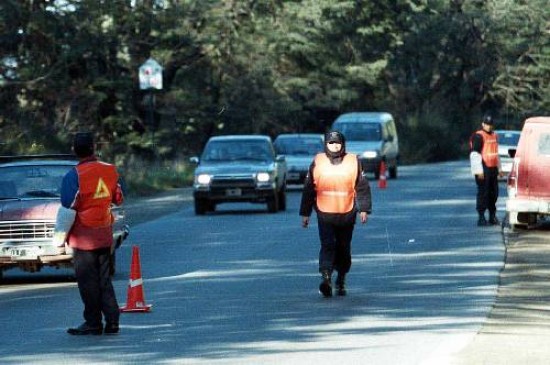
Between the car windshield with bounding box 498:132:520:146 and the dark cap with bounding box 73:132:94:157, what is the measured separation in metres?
Answer: 36.5

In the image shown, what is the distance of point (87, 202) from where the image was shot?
14.6m

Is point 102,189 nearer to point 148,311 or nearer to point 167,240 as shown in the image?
point 148,311

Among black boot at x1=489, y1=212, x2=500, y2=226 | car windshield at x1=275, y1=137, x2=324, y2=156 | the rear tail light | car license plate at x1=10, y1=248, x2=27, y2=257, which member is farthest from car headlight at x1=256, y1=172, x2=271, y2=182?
car license plate at x1=10, y1=248, x2=27, y2=257

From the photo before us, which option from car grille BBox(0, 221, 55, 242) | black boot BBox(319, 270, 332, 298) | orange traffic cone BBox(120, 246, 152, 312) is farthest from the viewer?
car grille BBox(0, 221, 55, 242)

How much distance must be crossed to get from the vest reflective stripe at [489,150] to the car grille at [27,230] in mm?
10754

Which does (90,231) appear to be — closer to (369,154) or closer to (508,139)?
(369,154)

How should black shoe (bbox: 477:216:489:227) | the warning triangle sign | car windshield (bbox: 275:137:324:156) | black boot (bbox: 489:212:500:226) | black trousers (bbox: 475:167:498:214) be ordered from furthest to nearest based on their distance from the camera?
car windshield (bbox: 275:137:324:156)
black boot (bbox: 489:212:500:226)
black shoe (bbox: 477:216:489:227)
black trousers (bbox: 475:167:498:214)
the warning triangle sign

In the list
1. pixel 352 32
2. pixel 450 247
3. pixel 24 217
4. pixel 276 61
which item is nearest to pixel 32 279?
pixel 24 217

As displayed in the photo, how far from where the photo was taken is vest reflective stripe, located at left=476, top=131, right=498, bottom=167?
28.3 meters

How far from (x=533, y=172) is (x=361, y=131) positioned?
24.0 metres

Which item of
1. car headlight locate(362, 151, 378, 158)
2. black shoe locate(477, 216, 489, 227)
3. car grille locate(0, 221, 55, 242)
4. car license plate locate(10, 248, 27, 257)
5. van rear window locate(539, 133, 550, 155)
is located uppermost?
van rear window locate(539, 133, 550, 155)

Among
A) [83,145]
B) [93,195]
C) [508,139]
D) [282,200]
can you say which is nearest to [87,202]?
[93,195]

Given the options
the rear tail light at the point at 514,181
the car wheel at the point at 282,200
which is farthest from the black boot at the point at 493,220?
the car wheel at the point at 282,200

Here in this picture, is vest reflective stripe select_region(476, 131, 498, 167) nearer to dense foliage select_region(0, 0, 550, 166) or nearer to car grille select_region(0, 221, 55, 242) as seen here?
car grille select_region(0, 221, 55, 242)
